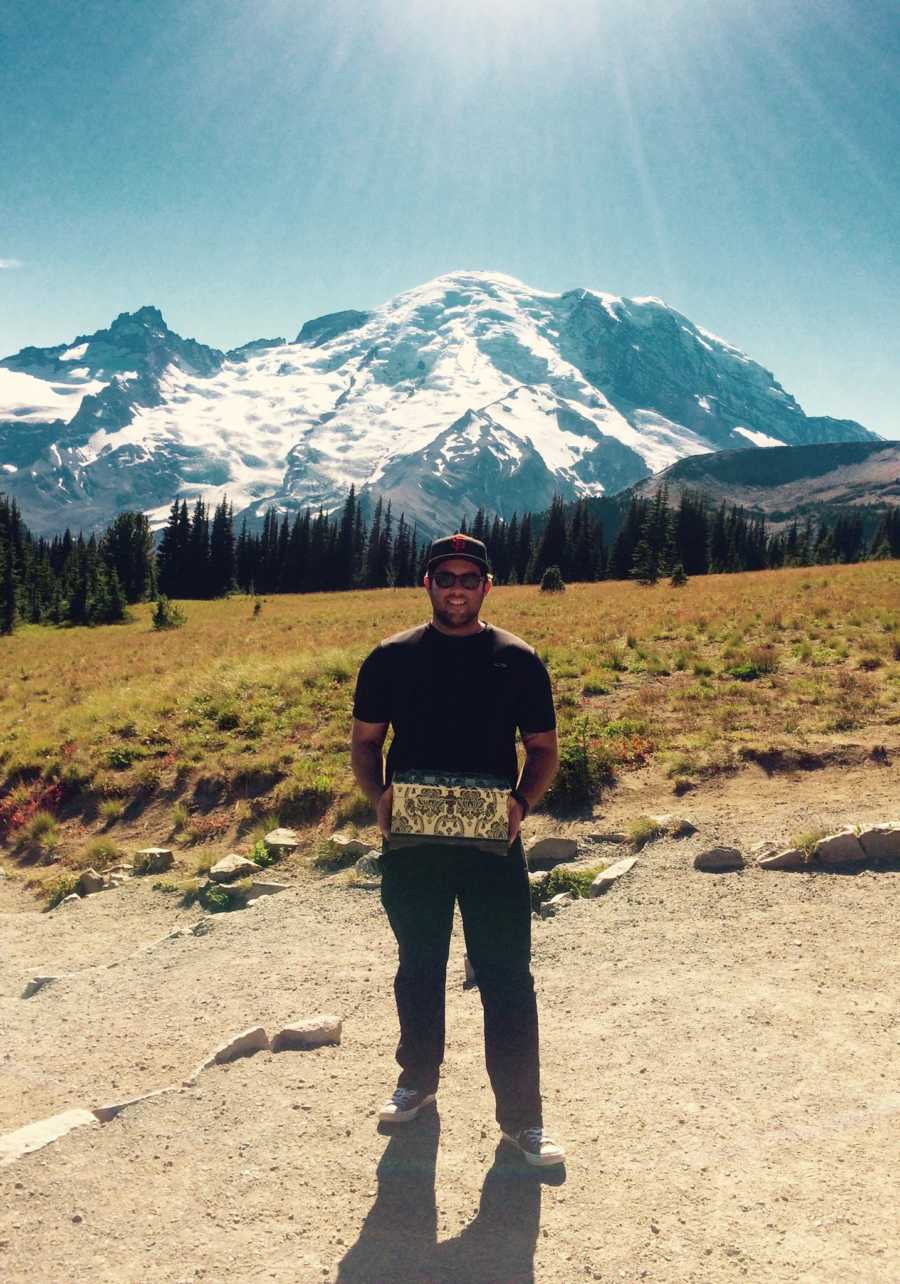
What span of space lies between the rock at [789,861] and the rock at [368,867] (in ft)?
15.3

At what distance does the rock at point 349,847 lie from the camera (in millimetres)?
10656

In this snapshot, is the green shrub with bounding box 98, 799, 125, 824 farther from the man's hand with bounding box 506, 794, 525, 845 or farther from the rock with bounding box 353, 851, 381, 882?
the man's hand with bounding box 506, 794, 525, 845

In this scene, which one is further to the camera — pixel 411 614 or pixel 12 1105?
pixel 411 614

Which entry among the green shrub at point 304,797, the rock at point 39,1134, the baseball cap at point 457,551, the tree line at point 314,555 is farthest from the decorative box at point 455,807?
the tree line at point 314,555

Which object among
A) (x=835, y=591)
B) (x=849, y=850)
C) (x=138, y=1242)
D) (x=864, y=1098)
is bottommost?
(x=138, y=1242)

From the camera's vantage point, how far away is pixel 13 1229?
409 centimetres

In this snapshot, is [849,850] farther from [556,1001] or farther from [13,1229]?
[13,1229]

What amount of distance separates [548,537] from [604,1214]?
102 metres

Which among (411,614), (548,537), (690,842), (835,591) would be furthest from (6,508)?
(690,842)

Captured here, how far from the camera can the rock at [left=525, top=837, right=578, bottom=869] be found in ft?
32.6

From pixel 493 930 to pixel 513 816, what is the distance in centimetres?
75

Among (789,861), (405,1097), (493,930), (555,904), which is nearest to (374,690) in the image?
(493,930)

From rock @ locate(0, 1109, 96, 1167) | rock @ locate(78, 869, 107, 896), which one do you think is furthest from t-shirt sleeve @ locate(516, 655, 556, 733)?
rock @ locate(78, 869, 107, 896)

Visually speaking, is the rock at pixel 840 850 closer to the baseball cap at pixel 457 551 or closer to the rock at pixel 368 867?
the rock at pixel 368 867
